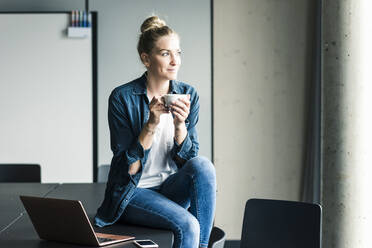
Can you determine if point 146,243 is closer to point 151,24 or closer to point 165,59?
point 165,59

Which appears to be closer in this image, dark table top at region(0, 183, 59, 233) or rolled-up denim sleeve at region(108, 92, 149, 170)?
rolled-up denim sleeve at region(108, 92, 149, 170)

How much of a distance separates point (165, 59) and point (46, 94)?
247 centimetres

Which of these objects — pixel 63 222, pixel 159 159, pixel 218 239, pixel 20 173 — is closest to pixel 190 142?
pixel 159 159

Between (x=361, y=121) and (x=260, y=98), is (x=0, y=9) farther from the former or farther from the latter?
(x=361, y=121)

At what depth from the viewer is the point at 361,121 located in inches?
122

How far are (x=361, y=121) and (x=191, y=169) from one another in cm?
120

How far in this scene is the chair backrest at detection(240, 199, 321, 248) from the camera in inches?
91.7

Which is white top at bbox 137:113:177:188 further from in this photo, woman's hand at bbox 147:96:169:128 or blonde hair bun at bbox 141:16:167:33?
blonde hair bun at bbox 141:16:167:33

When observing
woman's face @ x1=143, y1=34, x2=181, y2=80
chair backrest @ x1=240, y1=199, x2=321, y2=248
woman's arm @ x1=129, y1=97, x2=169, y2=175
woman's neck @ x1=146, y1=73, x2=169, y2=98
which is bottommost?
chair backrest @ x1=240, y1=199, x2=321, y2=248

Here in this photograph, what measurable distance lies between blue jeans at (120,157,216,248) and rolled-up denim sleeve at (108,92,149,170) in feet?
0.53

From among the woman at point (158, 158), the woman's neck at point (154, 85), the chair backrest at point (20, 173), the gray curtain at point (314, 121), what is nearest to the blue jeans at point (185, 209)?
the woman at point (158, 158)

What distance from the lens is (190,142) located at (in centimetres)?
249

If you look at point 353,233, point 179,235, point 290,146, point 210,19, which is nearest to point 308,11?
point 210,19

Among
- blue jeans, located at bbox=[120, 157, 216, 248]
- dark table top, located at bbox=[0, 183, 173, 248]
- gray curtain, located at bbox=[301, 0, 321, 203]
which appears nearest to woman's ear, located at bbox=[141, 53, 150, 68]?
blue jeans, located at bbox=[120, 157, 216, 248]
